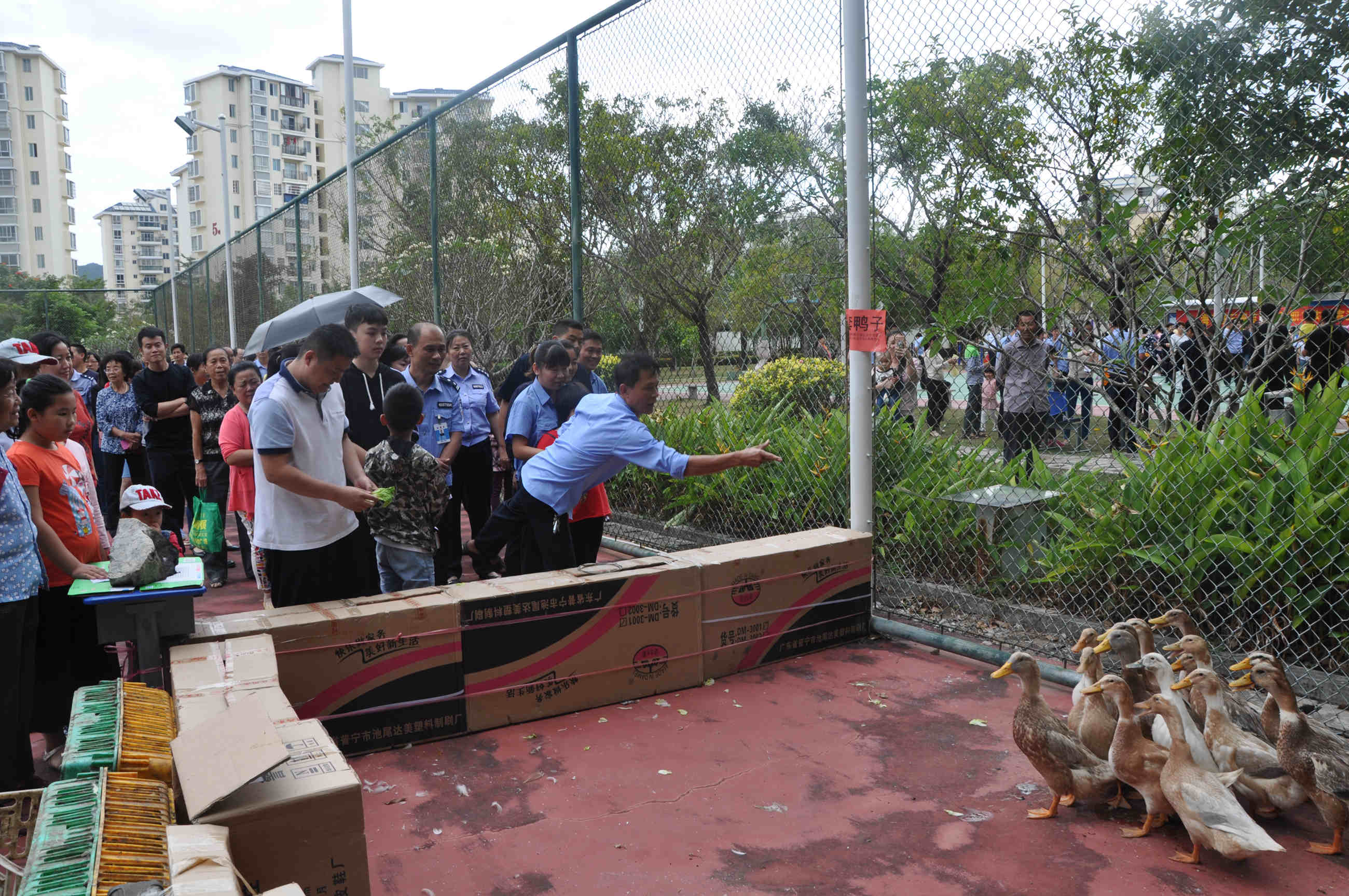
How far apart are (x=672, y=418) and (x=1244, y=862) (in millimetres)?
5299

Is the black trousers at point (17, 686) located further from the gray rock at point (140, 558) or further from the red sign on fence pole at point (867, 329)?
the red sign on fence pole at point (867, 329)

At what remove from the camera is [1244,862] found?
9.86ft

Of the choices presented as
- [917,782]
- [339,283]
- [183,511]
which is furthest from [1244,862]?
[339,283]

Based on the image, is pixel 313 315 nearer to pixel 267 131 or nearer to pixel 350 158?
pixel 350 158

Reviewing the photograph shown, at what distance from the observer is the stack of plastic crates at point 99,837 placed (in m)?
1.77

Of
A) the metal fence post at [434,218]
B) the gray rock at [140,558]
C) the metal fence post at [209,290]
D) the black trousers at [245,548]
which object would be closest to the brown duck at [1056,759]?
the gray rock at [140,558]

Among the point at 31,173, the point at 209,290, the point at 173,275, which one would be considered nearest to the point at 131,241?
the point at 31,173

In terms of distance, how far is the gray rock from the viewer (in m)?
3.35

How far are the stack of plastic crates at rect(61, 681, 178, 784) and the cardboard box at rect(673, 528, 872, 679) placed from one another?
246 centimetres

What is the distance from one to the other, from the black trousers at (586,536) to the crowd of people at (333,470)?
1 cm

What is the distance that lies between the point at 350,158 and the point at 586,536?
28.3ft

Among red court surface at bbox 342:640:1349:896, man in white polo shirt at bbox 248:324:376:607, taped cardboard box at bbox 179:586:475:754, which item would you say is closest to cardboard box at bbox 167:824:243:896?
red court surface at bbox 342:640:1349:896

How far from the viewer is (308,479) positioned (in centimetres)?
381

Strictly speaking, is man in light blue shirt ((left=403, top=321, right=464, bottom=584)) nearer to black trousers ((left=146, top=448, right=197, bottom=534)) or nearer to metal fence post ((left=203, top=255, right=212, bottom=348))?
black trousers ((left=146, top=448, right=197, bottom=534))
